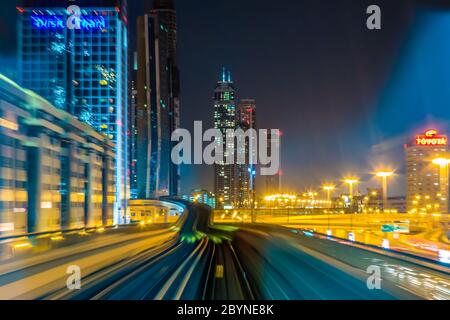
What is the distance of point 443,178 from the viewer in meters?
28.3

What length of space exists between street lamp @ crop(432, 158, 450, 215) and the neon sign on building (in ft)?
143

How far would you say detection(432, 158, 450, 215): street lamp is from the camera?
27328mm

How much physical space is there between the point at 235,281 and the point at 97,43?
255 feet

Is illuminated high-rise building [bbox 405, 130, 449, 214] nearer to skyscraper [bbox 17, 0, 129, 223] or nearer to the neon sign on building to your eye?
the neon sign on building

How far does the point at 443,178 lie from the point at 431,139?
47.1m

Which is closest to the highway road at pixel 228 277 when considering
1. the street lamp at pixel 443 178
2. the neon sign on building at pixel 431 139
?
the street lamp at pixel 443 178

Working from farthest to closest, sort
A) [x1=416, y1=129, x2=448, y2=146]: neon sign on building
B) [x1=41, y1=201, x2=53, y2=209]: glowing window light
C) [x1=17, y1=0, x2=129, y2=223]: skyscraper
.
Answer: [x1=17, y1=0, x2=129, y2=223]: skyscraper, [x1=416, y1=129, x2=448, y2=146]: neon sign on building, [x1=41, y1=201, x2=53, y2=209]: glowing window light

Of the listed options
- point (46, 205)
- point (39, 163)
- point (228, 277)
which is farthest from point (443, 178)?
point (46, 205)

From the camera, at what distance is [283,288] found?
42.8ft

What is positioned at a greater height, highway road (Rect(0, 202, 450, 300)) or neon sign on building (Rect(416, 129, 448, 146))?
neon sign on building (Rect(416, 129, 448, 146))

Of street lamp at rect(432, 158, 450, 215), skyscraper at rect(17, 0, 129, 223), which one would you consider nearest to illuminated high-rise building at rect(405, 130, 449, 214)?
street lamp at rect(432, 158, 450, 215)

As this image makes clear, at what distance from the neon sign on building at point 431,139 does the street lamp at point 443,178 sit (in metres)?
43.6

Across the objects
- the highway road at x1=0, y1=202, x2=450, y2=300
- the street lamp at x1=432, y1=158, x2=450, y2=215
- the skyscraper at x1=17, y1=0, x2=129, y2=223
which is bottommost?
the highway road at x1=0, y1=202, x2=450, y2=300

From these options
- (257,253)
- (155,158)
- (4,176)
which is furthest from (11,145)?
(155,158)
